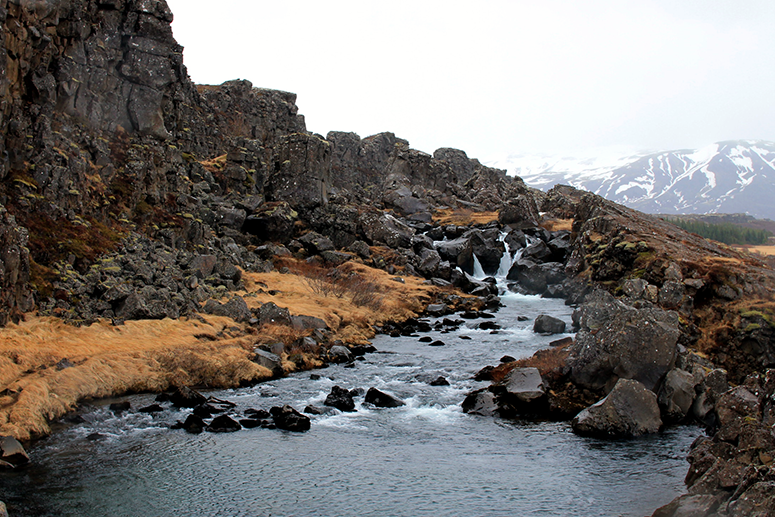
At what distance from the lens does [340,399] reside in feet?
72.7

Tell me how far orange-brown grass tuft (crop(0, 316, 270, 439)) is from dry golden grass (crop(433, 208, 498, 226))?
5843 centimetres

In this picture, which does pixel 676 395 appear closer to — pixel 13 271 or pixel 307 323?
pixel 307 323

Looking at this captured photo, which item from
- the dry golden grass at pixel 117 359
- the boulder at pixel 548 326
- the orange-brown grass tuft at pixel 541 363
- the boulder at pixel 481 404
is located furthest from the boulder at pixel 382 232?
the boulder at pixel 481 404

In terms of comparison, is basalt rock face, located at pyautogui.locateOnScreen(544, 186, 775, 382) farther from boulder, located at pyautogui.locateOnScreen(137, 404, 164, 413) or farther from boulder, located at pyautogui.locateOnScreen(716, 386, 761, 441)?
boulder, located at pyautogui.locateOnScreen(137, 404, 164, 413)

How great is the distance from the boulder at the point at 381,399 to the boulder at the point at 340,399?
83cm

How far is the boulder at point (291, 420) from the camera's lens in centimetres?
1931

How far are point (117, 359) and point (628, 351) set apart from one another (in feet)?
70.8

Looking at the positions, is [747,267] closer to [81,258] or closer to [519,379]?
[519,379]

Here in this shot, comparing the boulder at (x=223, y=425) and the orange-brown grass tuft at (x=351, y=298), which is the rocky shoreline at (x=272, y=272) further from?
the boulder at (x=223, y=425)

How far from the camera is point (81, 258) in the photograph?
2797cm

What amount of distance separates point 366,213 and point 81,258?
137 feet

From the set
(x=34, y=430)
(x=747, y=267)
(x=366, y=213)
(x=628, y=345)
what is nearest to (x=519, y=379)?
→ (x=628, y=345)

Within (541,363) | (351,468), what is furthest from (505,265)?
(351,468)

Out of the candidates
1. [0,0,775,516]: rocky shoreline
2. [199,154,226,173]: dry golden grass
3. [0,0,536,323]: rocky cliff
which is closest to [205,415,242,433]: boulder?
[0,0,775,516]: rocky shoreline
